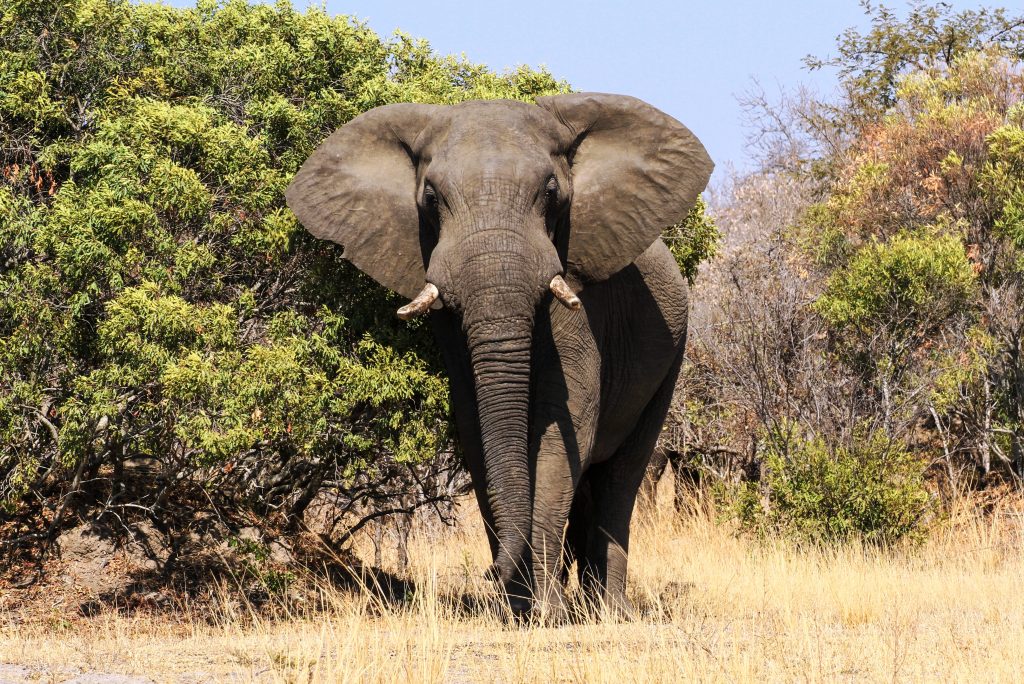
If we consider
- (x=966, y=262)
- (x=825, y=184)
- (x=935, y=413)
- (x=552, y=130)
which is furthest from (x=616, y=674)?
(x=825, y=184)

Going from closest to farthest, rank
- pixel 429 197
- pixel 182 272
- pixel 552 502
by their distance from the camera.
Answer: pixel 429 197 → pixel 552 502 → pixel 182 272

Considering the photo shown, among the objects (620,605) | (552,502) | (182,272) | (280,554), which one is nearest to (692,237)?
(620,605)

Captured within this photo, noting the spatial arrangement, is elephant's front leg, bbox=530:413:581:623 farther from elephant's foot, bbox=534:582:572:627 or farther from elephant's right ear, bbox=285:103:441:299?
elephant's right ear, bbox=285:103:441:299

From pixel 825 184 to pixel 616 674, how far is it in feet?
62.3

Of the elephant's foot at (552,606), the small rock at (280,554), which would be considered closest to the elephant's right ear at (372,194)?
the elephant's foot at (552,606)

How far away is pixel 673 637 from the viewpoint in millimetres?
8016

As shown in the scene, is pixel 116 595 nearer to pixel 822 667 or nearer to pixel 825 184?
pixel 822 667

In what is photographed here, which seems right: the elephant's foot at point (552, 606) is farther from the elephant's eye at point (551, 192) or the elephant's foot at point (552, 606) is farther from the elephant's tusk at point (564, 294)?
the elephant's eye at point (551, 192)

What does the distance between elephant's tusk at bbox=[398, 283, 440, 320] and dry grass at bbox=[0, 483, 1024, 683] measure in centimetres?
159

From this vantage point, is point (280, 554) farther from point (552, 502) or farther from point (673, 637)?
point (673, 637)

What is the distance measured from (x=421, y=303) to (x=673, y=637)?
8.30 feet

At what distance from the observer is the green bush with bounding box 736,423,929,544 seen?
13438 mm

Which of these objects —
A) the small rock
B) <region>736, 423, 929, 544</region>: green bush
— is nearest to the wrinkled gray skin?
the small rock

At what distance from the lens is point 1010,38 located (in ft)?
78.6
